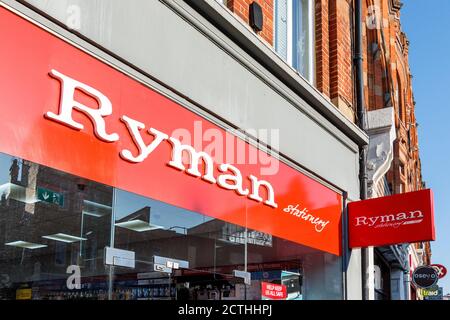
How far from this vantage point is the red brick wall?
656 cm

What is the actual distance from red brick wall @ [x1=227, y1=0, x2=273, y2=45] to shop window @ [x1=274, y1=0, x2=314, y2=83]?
1.64 feet

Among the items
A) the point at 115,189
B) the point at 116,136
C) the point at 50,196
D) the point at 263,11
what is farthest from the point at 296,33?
the point at 50,196

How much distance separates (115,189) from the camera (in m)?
4.71

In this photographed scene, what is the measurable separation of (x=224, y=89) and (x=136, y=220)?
73.8 inches

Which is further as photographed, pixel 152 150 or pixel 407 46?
pixel 407 46

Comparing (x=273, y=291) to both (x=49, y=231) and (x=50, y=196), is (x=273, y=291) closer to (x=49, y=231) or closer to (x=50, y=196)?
(x=49, y=231)

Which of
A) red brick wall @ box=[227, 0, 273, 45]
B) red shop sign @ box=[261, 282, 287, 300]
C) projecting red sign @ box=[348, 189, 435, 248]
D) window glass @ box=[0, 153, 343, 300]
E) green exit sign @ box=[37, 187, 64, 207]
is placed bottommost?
red shop sign @ box=[261, 282, 287, 300]

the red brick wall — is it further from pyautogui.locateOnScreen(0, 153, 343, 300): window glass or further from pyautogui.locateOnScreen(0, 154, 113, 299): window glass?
pyautogui.locateOnScreen(0, 154, 113, 299): window glass

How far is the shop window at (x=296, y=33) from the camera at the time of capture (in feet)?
26.4

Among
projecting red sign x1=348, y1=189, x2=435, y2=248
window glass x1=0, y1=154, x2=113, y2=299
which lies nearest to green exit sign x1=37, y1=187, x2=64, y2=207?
window glass x1=0, y1=154, x2=113, y2=299

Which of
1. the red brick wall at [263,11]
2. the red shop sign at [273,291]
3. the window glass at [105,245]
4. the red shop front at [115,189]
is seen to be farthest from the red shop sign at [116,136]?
the red brick wall at [263,11]

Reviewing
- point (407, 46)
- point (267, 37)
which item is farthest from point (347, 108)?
point (407, 46)
